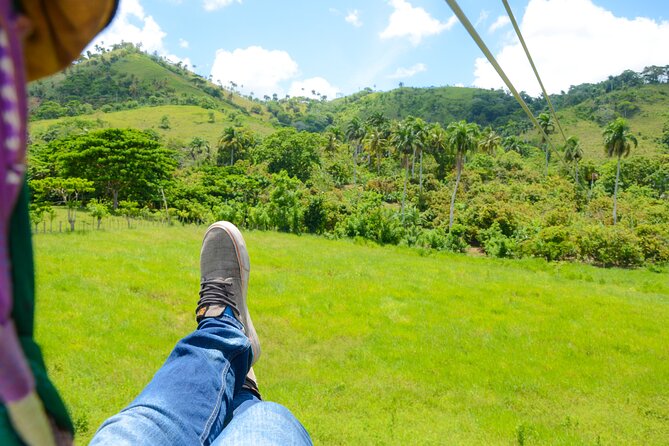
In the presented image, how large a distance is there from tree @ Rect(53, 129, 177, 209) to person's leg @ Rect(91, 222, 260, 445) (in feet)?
95.5

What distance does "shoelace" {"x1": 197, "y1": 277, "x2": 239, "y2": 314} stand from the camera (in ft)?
7.64

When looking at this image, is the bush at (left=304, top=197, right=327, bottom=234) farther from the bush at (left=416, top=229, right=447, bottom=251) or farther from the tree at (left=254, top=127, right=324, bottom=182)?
the tree at (left=254, top=127, right=324, bottom=182)

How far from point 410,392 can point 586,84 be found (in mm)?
126557

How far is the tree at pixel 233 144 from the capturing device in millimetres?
46250

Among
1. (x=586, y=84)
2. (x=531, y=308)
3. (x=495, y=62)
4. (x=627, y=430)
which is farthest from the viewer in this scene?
(x=586, y=84)

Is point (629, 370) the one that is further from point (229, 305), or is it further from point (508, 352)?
point (229, 305)

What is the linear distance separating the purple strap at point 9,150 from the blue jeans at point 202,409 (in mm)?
1054

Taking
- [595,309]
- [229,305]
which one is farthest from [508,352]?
[229,305]

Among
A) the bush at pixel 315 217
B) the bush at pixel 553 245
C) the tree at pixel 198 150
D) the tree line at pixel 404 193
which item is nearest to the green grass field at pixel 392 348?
the tree line at pixel 404 193

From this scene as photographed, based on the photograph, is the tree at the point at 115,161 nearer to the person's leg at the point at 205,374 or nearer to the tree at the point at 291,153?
the tree at the point at 291,153

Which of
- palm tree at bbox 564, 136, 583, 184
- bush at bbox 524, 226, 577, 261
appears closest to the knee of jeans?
palm tree at bbox 564, 136, 583, 184

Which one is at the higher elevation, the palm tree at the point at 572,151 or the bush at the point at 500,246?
the palm tree at the point at 572,151

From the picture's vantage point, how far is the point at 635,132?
61.4 meters

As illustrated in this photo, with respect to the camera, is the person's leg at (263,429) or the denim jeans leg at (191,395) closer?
the denim jeans leg at (191,395)
